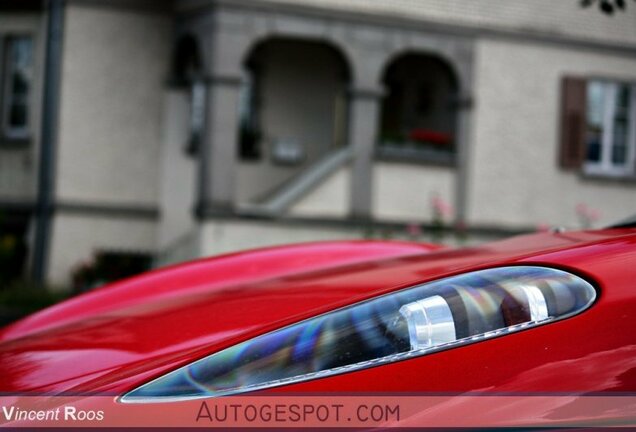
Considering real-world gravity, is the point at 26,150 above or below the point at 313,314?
above

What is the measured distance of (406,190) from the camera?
1422 cm

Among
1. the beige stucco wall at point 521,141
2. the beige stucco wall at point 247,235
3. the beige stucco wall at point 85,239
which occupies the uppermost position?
the beige stucco wall at point 521,141

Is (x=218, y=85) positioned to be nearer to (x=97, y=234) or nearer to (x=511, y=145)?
(x=97, y=234)

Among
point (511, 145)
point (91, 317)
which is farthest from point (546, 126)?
point (91, 317)

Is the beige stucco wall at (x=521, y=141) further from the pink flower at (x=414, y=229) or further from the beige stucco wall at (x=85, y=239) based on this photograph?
the beige stucco wall at (x=85, y=239)

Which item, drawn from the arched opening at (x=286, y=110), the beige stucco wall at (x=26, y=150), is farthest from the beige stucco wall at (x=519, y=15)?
the beige stucco wall at (x=26, y=150)

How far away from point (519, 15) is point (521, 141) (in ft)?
5.65

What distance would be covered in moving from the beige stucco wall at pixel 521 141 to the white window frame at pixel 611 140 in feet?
1.11

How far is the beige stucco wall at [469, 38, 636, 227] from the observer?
14820mm

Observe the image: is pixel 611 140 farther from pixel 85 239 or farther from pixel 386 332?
pixel 386 332

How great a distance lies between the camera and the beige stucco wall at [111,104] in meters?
14.7

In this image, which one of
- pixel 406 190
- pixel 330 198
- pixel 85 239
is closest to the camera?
pixel 330 198

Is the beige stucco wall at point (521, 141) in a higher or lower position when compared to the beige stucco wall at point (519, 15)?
lower

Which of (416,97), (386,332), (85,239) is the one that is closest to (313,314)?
(386,332)
